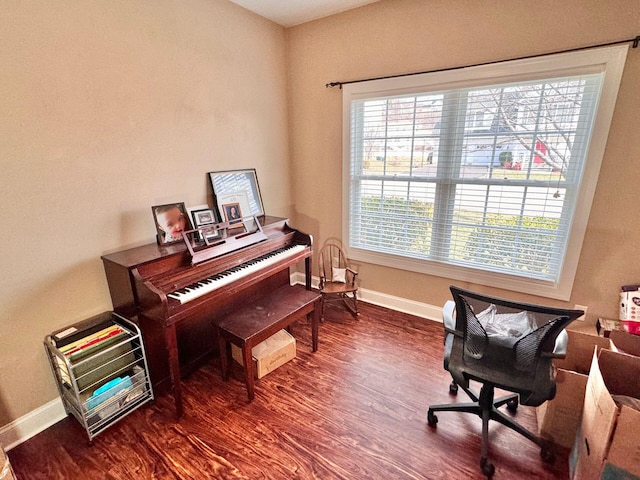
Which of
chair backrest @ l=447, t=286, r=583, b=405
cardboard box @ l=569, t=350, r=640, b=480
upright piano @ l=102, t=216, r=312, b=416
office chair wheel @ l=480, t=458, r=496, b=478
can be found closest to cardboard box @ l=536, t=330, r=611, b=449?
cardboard box @ l=569, t=350, r=640, b=480

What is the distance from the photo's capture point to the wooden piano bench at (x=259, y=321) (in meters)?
1.88

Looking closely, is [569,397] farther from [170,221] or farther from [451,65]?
[170,221]

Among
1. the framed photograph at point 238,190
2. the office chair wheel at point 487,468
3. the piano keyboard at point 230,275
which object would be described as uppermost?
the framed photograph at point 238,190

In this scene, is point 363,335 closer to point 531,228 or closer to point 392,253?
point 392,253

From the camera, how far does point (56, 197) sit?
1.67m

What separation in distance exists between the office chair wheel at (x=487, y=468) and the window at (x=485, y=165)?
4.50 feet

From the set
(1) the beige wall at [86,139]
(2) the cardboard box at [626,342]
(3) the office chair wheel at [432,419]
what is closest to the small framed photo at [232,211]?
(1) the beige wall at [86,139]

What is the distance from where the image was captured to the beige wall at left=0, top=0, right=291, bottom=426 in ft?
5.04

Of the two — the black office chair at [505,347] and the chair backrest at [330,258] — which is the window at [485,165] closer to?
the chair backrest at [330,258]

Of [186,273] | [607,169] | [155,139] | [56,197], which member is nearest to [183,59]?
[155,139]

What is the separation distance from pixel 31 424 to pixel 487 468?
2429mm

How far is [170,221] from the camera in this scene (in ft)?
6.86

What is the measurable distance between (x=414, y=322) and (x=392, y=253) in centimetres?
66

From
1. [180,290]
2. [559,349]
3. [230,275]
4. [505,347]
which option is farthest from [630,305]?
[180,290]
